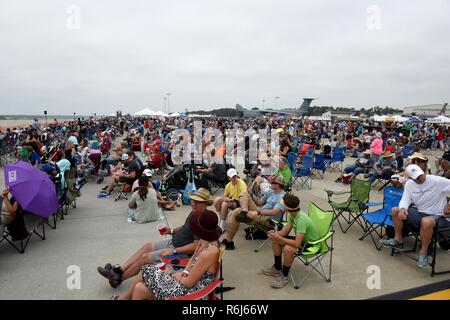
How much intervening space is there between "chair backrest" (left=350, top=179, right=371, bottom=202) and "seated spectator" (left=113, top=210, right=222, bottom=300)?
11.6 feet

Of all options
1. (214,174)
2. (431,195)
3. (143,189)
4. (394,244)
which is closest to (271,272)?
Result: (394,244)

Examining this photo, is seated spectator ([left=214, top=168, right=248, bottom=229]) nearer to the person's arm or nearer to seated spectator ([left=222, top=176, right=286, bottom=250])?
seated spectator ([left=222, top=176, right=286, bottom=250])

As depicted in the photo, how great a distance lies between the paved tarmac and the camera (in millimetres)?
3477

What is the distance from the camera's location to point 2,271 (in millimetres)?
3881

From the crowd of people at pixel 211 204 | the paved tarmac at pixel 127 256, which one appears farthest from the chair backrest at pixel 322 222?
the paved tarmac at pixel 127 256

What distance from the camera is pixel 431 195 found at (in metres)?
4.10

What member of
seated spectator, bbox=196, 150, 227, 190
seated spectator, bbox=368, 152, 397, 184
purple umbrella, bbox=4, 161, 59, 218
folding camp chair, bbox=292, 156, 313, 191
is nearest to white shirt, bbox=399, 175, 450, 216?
seated spectator, bbox=368, 152, 397, 184

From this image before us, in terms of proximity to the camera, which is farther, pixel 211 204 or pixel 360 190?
pixel 360 190

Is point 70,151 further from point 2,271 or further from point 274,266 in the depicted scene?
point 274,266

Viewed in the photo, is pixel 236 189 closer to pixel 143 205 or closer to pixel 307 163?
pixel 143 205

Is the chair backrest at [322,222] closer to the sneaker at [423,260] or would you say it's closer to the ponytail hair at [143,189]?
the sneaker at [423,260]

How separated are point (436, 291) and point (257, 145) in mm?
8710

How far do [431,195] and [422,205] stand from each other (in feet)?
0.58

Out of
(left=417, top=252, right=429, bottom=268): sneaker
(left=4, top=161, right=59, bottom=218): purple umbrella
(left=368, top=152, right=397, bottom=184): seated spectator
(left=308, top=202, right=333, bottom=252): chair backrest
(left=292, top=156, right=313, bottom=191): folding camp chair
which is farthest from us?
(left=292, top=156, right=313, bottom=191): folding camp chair
